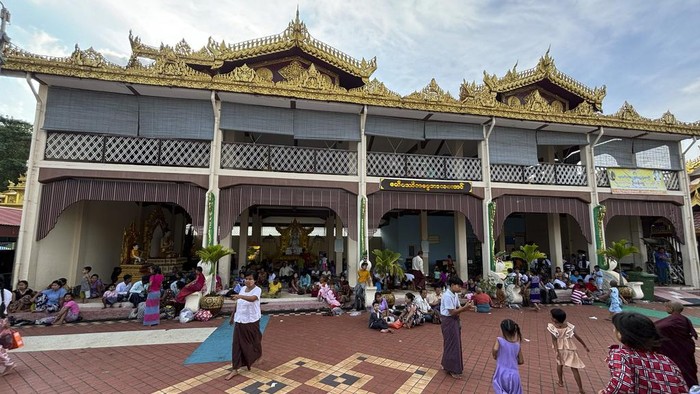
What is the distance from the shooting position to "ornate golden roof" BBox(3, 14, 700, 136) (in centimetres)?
906

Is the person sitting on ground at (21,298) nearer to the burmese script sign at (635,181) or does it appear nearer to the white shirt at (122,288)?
the white shirt at (122,288)

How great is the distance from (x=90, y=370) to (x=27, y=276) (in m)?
6.22

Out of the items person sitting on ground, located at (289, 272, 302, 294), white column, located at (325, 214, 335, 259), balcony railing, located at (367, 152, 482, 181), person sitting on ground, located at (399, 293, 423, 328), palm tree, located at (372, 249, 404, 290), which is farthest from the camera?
white column, located at (325, 214, 335, 259)

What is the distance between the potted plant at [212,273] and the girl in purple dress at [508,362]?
743cm

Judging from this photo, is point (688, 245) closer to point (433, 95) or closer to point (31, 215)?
point (433, 95)

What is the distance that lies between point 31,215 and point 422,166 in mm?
12301

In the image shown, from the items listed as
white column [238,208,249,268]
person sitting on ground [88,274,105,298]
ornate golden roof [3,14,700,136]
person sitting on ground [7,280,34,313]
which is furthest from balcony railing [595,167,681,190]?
person sitting on ground [7,280,34,313]

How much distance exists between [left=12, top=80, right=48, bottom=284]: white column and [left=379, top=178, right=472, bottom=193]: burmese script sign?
1036 cm

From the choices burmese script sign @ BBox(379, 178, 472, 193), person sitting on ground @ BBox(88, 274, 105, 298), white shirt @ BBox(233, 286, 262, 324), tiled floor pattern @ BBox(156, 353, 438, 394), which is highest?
burmese script sign @ BBox(379, 178, 472, 193)

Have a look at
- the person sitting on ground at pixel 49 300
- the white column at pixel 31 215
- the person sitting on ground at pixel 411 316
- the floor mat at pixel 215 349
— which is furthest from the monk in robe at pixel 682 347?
the white column at pixel 31 215

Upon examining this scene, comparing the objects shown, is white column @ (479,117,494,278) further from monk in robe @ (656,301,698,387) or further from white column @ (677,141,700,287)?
white column @ (677,141,700,287)

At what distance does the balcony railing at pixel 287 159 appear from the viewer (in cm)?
1045

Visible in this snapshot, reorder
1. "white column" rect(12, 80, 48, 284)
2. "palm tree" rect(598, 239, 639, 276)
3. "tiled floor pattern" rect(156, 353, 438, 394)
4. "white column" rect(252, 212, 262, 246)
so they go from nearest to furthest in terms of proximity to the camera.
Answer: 1. "tiled floor pattern" rect(156, 353, 438, 394)
2. "white column" rect(12, 80, 48, 284)
3. "palm tree" rect(598, 239, 639, 276)
4. "white column" rect(252, 212, 262, 246)

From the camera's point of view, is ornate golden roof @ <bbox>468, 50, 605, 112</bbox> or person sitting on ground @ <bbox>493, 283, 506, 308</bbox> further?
ornate golden roof @ <bbox>468, 50, 605, 112</bbox>
